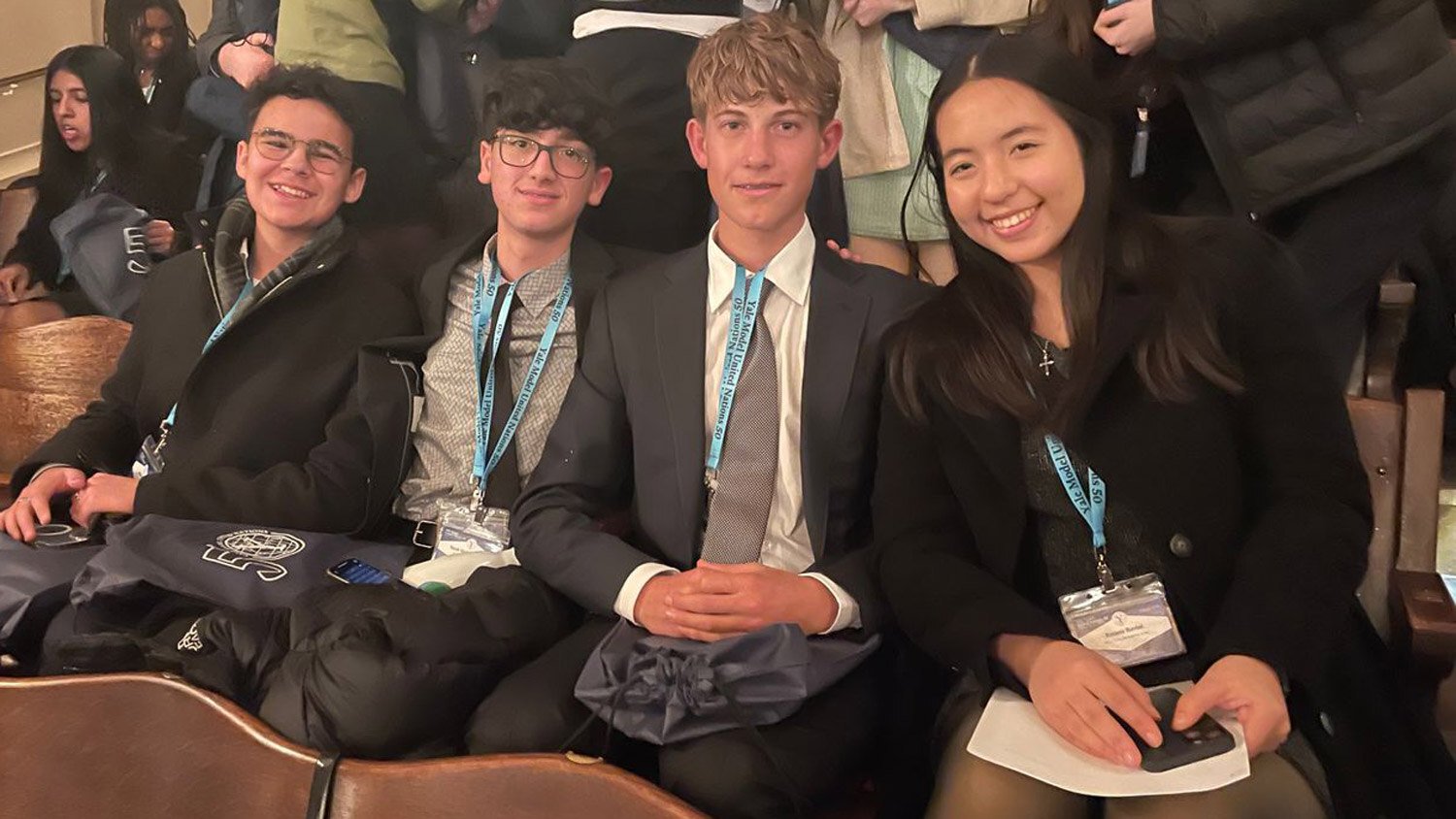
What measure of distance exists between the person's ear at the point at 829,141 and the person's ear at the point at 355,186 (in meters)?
0.97

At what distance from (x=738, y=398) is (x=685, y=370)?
9 centimetres

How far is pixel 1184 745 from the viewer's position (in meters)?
1.36

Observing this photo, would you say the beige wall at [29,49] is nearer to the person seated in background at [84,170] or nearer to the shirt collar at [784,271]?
the person seated in background at [84,170]

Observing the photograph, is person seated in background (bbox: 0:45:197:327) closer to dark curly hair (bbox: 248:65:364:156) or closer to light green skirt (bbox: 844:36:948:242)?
dark curly hair (bbox: 248:65:364:156)

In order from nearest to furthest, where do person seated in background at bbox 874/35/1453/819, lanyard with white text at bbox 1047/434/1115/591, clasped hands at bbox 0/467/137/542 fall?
person seated in background at bbox 874/35/1453/819 < lanyard with white text at bbox 1047/434/1115/591 < clasped hands at bbox 0/467/137/542

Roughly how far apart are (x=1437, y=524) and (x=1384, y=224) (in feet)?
1.47

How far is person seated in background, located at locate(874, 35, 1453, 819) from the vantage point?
148cm

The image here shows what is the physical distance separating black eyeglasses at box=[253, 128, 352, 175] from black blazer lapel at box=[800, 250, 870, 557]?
107 centimetres

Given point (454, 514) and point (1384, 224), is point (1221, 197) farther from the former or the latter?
point (454, 514)

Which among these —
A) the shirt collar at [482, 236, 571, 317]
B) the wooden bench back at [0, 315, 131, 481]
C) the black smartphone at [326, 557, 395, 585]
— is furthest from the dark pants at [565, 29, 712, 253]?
the wooden bench back at [0, 315, 131, 481]

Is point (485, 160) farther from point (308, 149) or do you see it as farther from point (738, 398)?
point (738, 398)

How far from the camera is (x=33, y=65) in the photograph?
257 centimetres

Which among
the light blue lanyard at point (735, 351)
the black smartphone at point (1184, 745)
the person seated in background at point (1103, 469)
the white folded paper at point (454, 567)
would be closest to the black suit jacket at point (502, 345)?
the white folded paper at point (454, 567)

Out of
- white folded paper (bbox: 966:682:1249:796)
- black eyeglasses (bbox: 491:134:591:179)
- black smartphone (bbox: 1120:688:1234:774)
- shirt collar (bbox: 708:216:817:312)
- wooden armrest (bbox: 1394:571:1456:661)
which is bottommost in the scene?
white folded paper (bbox: 966:682:1249:796)
